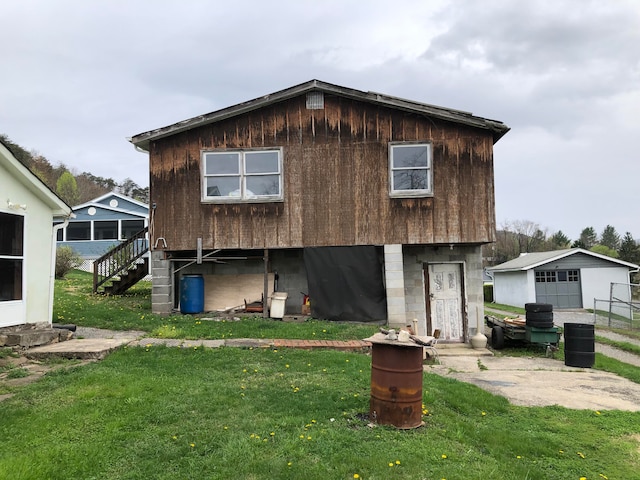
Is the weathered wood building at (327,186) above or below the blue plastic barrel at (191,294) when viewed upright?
above

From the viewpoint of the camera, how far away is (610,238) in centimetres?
6012

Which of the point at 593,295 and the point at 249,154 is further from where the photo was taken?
the point at 593,295

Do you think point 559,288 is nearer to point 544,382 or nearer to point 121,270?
point 544,382

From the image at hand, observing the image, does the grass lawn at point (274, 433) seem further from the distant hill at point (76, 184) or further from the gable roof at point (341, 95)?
the distant hill at point (76, 184)

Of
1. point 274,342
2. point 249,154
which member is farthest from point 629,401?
point 249,154

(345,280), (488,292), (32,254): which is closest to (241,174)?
(345,280)

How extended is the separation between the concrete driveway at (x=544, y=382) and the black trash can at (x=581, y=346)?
10.1 inches

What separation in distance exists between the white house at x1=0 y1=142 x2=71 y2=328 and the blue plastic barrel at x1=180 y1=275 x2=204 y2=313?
4.06m

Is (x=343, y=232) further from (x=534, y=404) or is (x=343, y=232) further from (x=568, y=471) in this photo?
(x=568, y=471)

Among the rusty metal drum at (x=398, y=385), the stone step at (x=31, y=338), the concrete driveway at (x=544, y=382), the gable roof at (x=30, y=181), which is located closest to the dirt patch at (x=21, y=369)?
the stone step at (x=31, y=338)

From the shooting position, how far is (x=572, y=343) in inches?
419

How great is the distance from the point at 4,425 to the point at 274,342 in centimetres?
527

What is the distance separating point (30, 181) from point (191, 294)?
5.33 m

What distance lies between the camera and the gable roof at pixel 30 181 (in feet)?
27.5
